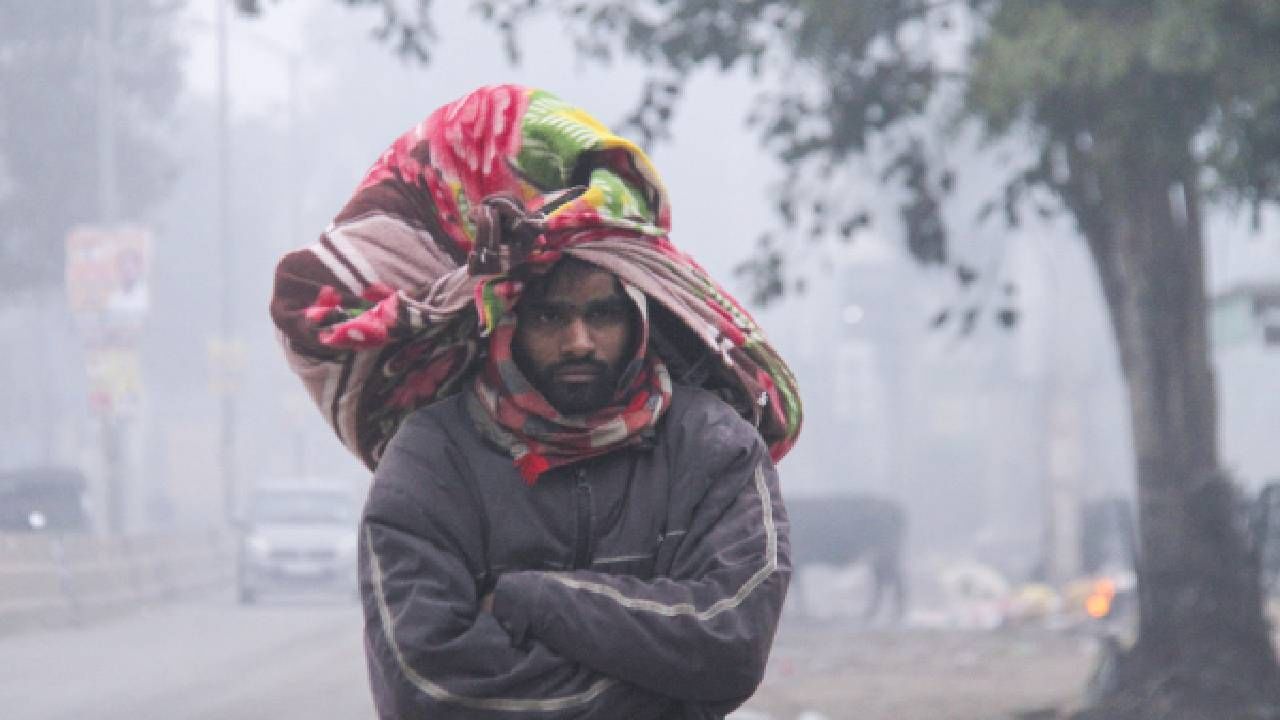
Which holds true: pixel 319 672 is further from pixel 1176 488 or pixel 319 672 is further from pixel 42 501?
pixel 1176 488

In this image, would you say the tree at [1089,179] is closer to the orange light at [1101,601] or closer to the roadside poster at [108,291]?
the orange light at [1101,601]

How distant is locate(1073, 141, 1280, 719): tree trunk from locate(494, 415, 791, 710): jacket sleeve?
8967mm

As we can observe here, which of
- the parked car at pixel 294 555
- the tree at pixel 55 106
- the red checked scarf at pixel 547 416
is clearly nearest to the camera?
the red checked scarf at pixel 547 416

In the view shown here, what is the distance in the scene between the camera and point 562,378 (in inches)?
114

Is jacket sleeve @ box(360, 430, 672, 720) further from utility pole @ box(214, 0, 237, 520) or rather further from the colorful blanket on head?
utility pole @ box(214, 0, 237, 520)

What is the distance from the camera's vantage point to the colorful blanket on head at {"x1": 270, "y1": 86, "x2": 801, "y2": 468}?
294 centimetres

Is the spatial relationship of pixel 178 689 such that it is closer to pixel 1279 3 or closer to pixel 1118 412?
pixel 1279 3

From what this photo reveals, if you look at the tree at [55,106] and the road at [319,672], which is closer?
the road at [319,672]

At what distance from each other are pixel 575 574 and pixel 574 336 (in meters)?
0.36

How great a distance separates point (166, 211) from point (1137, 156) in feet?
142

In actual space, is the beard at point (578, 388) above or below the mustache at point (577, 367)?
below

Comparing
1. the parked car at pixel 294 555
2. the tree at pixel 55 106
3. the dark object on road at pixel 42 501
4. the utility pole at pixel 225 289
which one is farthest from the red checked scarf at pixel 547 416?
the utility pole at pixel 225 289

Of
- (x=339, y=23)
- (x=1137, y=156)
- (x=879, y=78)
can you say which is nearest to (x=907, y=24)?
(x=879, y=78)

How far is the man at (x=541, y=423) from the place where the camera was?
2.77 metres
